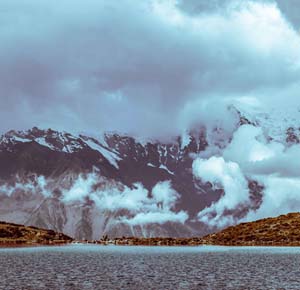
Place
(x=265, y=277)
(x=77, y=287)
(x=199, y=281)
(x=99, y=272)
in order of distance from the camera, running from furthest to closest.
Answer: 1. (x=99, y=272)
2. (x=265, y=277)
3. (x=199, y=281)
4. (x=77, y=287)

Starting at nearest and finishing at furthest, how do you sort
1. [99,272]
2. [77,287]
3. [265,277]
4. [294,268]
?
[77,287] → [265,277] → [99,272] → [294,268]

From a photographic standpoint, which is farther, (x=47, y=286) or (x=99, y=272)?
(x=99, y=272)

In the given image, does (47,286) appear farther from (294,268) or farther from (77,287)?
(294,268)

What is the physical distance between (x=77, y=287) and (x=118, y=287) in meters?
7.88

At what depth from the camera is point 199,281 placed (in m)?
116

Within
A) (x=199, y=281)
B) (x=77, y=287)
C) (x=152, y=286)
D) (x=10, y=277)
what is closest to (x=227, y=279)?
(x=199, y=281)

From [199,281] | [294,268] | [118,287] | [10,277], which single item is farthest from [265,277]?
[10,277]

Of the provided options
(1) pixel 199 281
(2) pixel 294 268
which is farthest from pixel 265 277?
(2) pixel 294 268

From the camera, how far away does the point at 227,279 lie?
120m

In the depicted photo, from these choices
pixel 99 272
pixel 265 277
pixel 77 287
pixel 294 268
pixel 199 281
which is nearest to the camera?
pixel 77 287

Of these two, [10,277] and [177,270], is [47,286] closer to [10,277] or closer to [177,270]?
[10,277]

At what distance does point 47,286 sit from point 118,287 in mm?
13780

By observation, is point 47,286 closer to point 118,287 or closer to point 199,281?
point 118,287

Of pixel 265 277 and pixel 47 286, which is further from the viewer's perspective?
pixel 265 277
